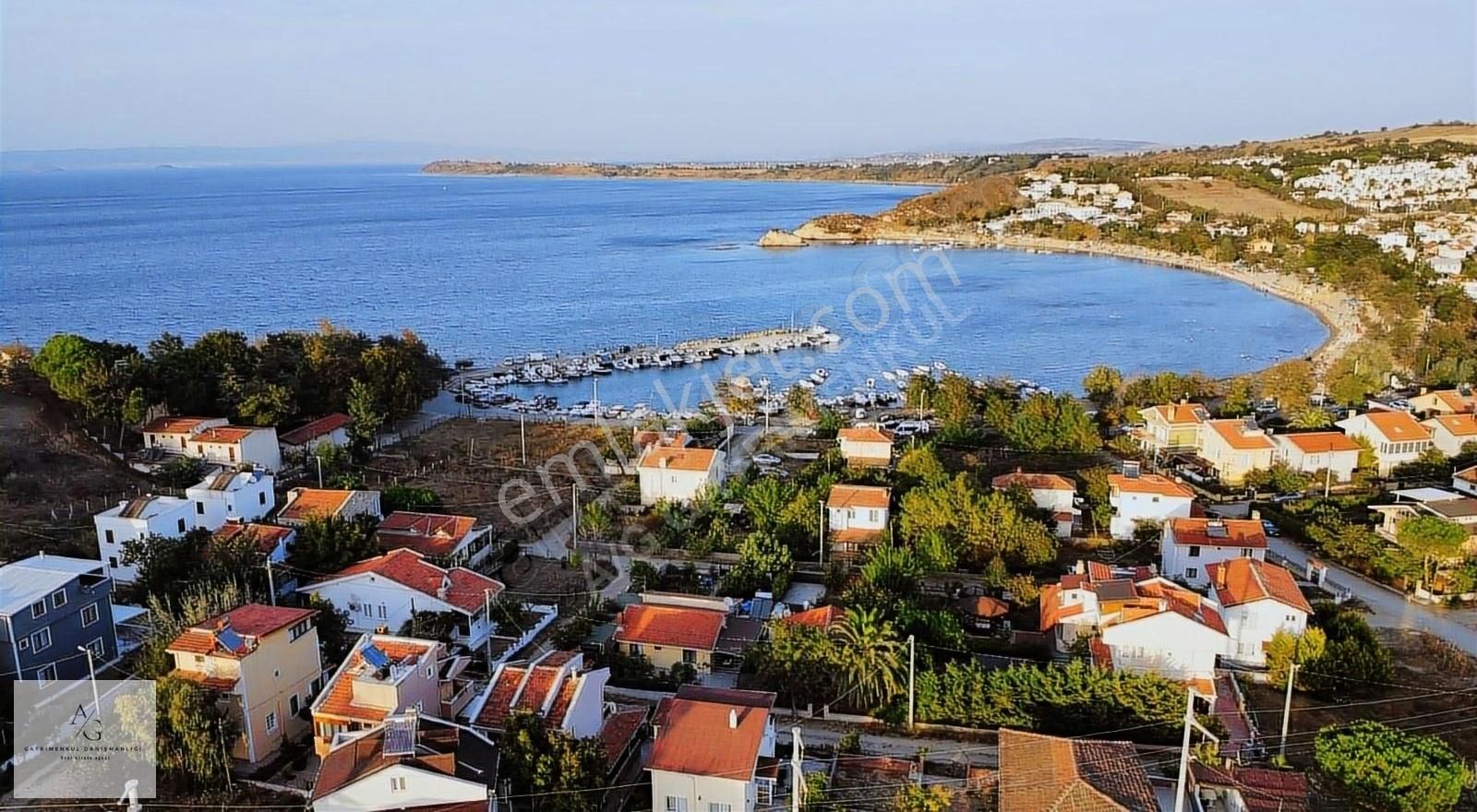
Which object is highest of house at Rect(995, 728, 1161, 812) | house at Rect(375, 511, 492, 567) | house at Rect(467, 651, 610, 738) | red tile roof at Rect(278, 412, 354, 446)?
house at Rect(467, 651, 610, 738)

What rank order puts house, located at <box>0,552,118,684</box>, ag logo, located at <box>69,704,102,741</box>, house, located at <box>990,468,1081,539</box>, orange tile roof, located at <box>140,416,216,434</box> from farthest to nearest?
orange tile roof, located at <box>140,416,216,434</box> < house, located at <box>990,468,1081,539</box> < house, located at <box>0,552,118,684</box> < ag logo, located at <box>69,704,102,741</box>

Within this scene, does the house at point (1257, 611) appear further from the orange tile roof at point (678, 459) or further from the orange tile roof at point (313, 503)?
the orange tile roof at point (313, 503)

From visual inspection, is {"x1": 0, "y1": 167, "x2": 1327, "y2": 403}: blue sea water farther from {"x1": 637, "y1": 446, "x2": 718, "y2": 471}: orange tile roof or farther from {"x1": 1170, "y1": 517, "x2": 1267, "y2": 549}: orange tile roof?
{"x1": 1170, "y1": 517, "x2": 1267, "y2": 549}: orange tile roof

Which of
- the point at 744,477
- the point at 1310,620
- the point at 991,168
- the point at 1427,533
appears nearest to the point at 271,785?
the point at 744,477

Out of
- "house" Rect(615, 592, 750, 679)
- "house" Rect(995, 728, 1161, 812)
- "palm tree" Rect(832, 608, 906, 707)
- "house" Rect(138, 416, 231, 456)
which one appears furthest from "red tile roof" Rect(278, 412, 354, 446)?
"house" Rect(995, 728, 1161, 812)

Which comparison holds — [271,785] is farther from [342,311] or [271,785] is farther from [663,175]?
[663,175]

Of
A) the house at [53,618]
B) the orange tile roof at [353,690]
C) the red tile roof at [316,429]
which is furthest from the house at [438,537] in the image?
the red tile roof at [316,429]

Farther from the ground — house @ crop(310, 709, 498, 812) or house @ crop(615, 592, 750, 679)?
house @ crop(310, 709, 498, 812)
